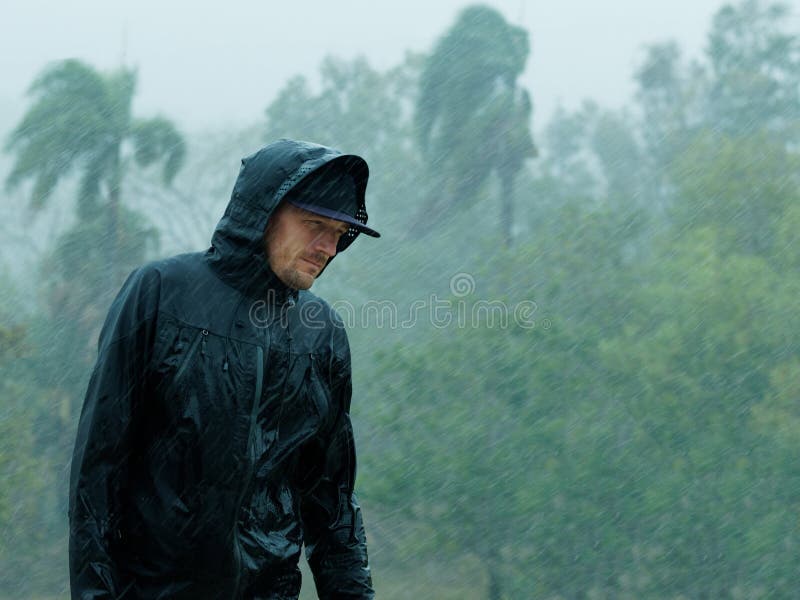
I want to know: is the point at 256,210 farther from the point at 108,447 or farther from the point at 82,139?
the point at 82,139

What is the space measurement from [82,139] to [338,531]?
9082 mm

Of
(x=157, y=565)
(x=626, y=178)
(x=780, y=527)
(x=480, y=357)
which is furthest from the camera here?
(x=626, y=178)

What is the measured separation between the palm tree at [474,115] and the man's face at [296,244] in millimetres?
9829

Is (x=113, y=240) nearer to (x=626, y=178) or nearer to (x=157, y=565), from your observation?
(x=626, y=178)

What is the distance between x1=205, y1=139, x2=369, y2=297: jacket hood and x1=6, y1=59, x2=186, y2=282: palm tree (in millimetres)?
8626

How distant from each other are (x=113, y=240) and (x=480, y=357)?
3840 millimetres

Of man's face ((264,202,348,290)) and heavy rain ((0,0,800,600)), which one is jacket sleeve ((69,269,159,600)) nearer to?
man's face ((264,202,348,290))

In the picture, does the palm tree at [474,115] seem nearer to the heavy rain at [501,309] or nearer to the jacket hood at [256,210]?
the heavy rain at [501,309]

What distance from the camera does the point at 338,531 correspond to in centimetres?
187

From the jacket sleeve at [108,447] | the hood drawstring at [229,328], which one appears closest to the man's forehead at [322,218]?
the hood drawstring at [229,328]

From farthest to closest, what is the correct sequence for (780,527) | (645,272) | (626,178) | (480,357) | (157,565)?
(626,178)
(645,272)
(480,357)
(780,527)
(157,565)

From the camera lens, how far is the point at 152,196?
1038cm

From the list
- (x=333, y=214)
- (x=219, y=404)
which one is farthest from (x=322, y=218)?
(x=219, y=404)

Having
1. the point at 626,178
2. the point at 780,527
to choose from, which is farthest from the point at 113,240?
the point at 780,527
